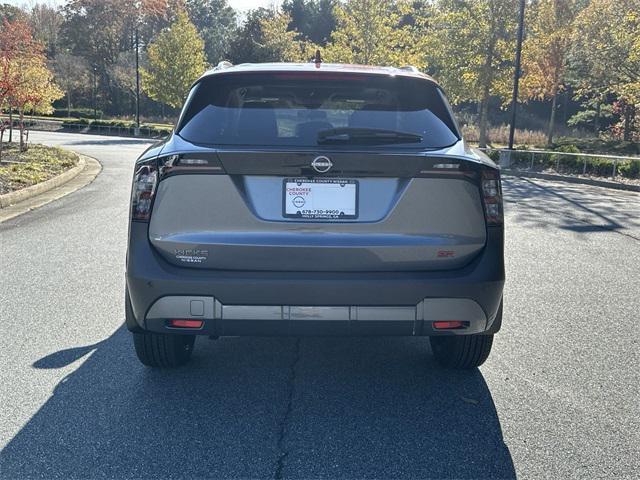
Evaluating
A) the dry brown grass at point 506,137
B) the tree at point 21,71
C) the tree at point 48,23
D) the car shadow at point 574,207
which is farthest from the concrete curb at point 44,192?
the tree at point 48,23

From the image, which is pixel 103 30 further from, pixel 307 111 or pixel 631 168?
pixel 307 111

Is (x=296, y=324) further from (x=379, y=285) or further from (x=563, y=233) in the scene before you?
(x=563, y=233)

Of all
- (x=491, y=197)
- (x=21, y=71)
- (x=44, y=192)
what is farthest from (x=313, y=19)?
(x=491, y=197)

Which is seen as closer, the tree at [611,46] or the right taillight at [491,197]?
the right taillight at [491,197]

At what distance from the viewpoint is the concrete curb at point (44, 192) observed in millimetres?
10855

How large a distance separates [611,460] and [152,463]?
2.12 metres

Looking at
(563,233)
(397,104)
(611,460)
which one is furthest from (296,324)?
(563,233)

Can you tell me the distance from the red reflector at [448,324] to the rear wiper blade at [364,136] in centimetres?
95

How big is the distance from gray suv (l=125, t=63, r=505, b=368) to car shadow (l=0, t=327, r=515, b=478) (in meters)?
0.49

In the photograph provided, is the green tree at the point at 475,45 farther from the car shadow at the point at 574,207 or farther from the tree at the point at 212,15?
the tree at the point at 212,15

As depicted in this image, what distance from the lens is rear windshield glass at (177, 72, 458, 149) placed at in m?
3.44

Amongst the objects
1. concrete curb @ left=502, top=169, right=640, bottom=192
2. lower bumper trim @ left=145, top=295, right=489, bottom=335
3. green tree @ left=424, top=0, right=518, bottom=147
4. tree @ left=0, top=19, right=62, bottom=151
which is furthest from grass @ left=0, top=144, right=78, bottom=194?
green tree @ left=424, top=0, right=518, bottom=147

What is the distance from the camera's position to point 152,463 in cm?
301

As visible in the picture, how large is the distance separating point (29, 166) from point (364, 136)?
14.3 meters
